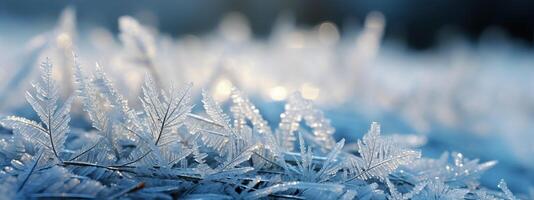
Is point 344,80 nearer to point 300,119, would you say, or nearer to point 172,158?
point 300,119

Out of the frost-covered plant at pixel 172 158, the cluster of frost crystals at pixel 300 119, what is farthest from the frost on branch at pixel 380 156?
the cluster of frost crystals at pixel 300 119

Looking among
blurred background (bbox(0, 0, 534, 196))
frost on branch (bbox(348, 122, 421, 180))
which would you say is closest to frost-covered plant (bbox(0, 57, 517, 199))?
frost on branch (bbox(348, 122, 421, 180))

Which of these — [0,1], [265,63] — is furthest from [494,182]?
[0,1]

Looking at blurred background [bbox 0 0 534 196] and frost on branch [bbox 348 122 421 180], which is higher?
blurred background [bbox 0 0 534 196]

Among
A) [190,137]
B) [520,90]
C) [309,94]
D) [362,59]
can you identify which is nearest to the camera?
[190,137]

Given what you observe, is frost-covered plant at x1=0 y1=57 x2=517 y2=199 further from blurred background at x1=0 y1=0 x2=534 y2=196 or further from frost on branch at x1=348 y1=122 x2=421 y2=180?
blurred background at x1=0 y1=0 x2=534 y2=196

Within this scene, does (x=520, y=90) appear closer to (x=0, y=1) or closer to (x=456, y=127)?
(x=456, y=127)

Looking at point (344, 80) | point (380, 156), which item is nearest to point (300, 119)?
point (380, 156)

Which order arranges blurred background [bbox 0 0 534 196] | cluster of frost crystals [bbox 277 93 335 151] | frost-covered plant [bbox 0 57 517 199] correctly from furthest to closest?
blurred background [bbox 0 0 534 196], cluster of frost crystals [bbox 277 93 335 151], frost-covered plant [bbox 0 57 517 199]
